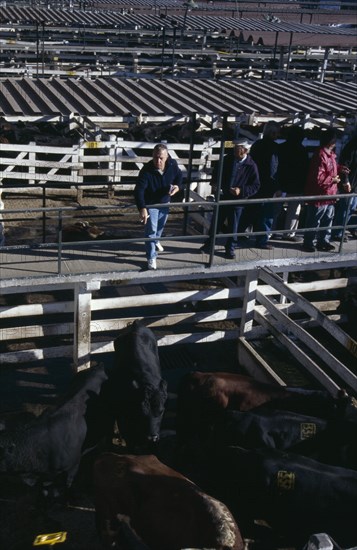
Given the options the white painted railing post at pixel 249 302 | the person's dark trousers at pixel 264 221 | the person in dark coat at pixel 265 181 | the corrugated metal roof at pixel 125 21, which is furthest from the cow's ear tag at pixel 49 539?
the corrugated metal roof at pixel 125 21

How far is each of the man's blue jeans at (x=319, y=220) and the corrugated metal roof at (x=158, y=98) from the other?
7107 mm

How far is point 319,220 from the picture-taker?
1033 centimetres

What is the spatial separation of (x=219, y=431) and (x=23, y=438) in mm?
2056

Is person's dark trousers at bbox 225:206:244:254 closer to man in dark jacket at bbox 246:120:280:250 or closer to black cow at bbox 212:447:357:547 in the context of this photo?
man in dark jacket at bbox 246:120:280:250

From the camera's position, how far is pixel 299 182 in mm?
10312

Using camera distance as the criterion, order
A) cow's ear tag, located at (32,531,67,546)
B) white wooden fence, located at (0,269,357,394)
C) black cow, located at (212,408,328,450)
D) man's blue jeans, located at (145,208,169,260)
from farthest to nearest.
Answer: man's blue jeans, located at (145,208,169,260) < white wooden fence, located at (0,269,357,394) < black cow, located at (212,408,328,450) < cow's ear tag, located at (32,531,67,546)

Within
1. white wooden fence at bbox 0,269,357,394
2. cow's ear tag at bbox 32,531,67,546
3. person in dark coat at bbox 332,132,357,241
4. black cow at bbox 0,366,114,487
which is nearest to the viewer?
cow's ear tag at bbox 32,531,67,546

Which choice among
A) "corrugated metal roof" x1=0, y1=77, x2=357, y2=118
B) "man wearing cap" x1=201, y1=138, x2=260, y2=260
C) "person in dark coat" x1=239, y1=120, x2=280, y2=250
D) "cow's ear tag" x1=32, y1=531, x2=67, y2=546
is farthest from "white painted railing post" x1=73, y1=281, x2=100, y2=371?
"corrugated metal roof" x1=0, y1=77, x2=357, y2=118

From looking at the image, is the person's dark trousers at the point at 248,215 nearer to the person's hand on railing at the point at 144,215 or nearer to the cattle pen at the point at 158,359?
the cattle pen at the point at 158,359

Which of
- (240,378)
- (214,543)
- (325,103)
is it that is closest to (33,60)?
(325,103)

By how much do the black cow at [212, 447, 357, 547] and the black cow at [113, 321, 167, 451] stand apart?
114cm

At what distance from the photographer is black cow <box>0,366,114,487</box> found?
7238mm

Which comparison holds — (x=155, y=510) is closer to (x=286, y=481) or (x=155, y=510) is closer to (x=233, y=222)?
(x=286, y=481)

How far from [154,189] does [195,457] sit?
3510mm
